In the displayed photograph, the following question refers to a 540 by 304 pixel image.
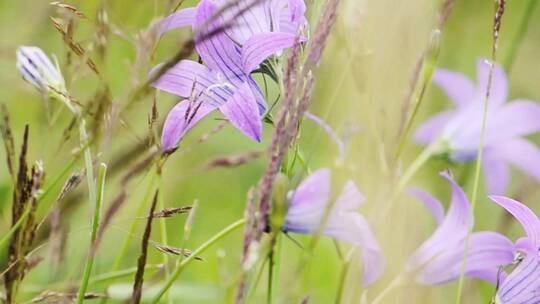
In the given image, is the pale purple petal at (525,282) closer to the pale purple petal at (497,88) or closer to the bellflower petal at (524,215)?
the bellflower petal at (524,215)

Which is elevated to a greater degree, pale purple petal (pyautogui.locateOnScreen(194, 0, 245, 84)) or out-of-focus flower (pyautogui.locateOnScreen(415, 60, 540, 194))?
pale purple petal (pyautogui.locateOnScreen(194, 0, 245, 84))

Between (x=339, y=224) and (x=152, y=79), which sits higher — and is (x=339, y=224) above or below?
below

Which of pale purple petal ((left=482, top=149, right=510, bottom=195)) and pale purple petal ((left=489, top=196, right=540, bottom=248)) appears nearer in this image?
pale purple petal ((left=489, top=196, right=540, bottom=248))

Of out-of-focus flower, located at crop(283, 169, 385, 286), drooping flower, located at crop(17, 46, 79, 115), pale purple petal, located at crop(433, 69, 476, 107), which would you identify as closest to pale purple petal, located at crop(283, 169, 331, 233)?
out-of-focus flower, located at crop(283, 169, 385, 286)

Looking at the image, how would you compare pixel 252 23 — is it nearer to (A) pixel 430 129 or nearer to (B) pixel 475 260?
(B) pixel 475 260

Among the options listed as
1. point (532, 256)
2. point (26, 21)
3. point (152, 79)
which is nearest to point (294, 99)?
point (152, 79)

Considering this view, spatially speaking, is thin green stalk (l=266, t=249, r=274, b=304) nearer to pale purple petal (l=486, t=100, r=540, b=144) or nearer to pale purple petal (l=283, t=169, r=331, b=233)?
pale purple petal (l=283, t=169, r=331, b=233)

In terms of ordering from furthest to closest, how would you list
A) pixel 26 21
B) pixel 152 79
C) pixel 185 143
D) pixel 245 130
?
pixel 185 143, pixel 26 21, pixel 245 130, pixel 152 79

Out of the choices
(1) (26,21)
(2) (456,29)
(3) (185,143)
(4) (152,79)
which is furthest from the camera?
(2) (456,29)

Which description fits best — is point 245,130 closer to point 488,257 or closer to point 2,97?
point 488,257
